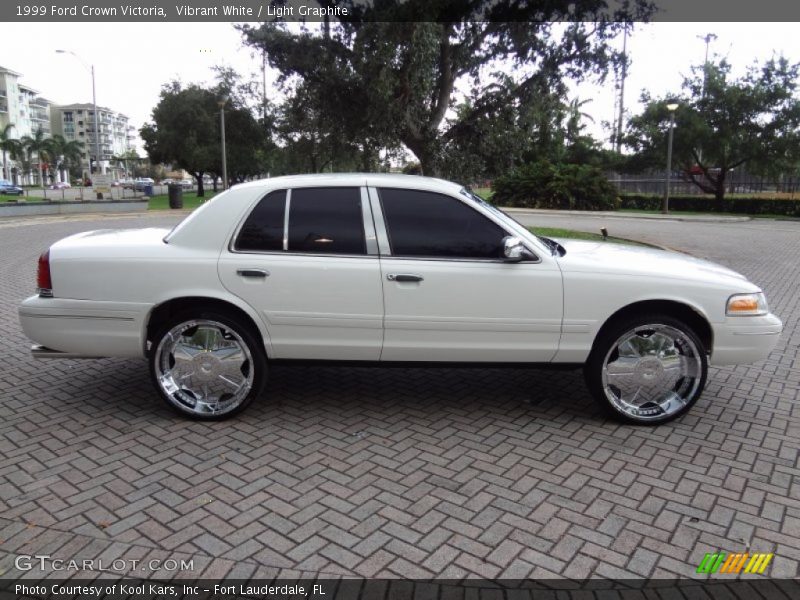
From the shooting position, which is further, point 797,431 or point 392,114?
point 392,114

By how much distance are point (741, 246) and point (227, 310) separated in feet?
53.5

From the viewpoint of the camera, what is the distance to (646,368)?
176 inches

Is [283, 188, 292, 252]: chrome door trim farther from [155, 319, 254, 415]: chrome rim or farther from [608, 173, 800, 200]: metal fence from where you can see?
[608, 173, 800, 200]: metal fence

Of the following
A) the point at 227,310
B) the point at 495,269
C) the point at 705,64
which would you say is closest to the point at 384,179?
the point at 495,269

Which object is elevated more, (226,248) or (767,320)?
(226,248)

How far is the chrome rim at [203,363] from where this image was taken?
175 inches

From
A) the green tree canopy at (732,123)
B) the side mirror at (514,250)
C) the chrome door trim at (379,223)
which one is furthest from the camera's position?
the green tree canopy at (732,123)

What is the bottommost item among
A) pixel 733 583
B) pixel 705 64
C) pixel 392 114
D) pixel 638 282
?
pixel 733 583

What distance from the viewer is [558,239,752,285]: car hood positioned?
14.5 feet

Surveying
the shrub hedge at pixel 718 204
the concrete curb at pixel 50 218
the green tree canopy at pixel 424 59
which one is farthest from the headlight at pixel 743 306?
the shrub hedge at pixel 718 204

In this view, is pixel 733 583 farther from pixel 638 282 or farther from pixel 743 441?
pixel 638 282

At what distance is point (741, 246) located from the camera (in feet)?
55.9

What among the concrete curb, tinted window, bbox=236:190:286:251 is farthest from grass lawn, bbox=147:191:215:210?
tinted window, bbox=236:190:286:251

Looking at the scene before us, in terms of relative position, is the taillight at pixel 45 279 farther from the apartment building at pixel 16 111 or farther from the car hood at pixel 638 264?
the apartment building at pixel 16 111
